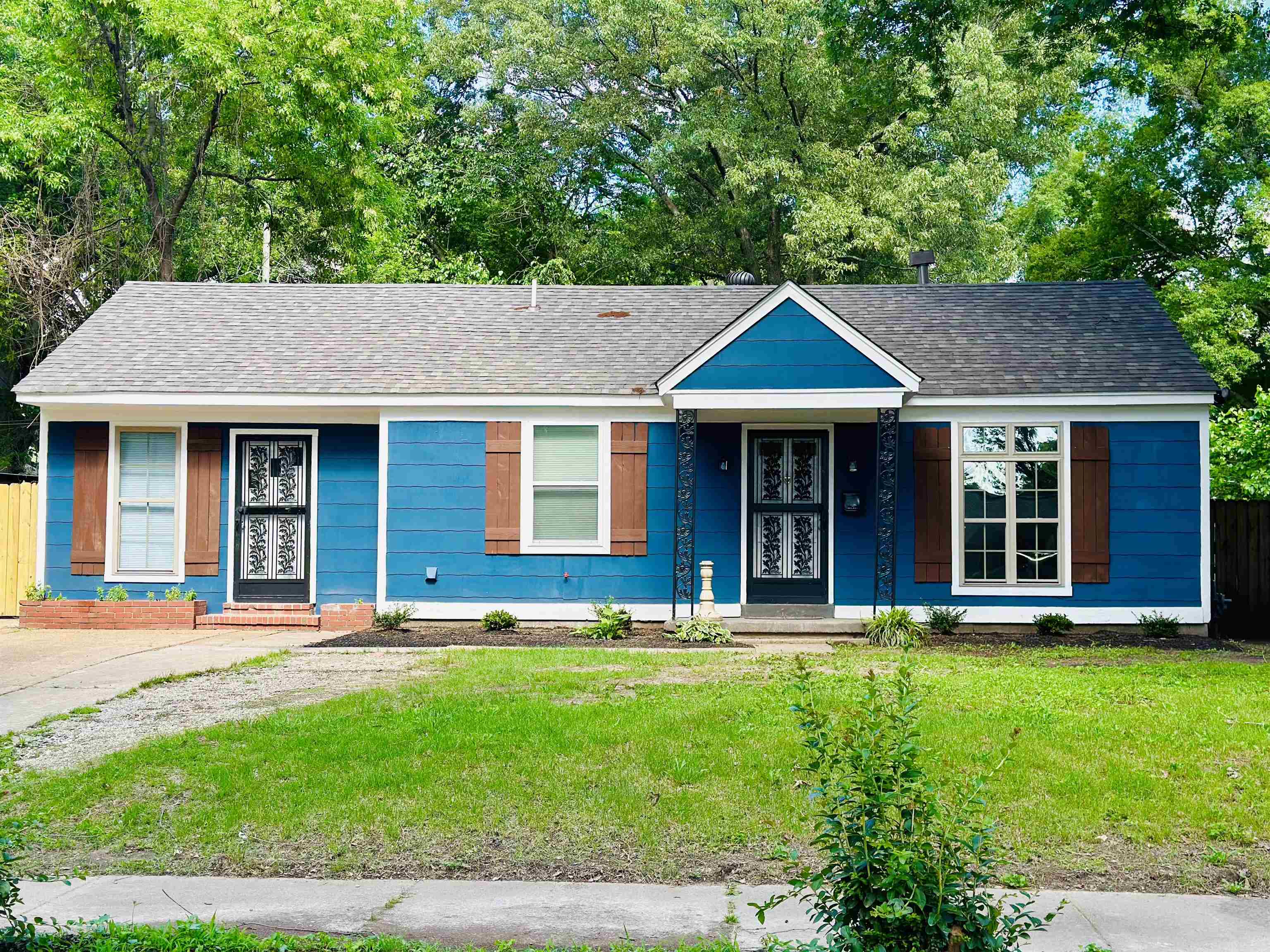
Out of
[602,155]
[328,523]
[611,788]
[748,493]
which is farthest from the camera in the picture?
[602,155]

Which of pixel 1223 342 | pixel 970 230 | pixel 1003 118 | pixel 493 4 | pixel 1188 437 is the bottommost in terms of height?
pixel 1188 437

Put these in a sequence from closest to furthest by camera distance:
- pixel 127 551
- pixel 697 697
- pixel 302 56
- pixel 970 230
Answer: pixel 697 697, pixel 127 551, pixel 302 56, pixel 970 230

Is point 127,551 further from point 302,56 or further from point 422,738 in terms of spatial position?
point 302,56

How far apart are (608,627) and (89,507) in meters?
6.78

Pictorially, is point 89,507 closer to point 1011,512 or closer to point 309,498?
point 309,498

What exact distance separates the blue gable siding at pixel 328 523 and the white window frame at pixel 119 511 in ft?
0.44

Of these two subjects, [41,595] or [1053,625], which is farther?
[41,595]

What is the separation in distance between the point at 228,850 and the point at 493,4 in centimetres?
2789

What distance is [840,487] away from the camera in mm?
13969

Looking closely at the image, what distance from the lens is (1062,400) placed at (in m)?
13.4

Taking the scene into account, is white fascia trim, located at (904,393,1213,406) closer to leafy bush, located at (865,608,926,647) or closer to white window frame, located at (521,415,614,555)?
leafy bush, located at (865,608,926,647)

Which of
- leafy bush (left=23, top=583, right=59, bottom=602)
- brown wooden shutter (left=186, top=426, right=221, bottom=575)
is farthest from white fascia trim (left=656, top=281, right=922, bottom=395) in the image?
leafy bush (left=23, top=583, right=59, bottom=602)

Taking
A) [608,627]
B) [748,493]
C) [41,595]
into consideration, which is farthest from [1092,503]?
[41,595]

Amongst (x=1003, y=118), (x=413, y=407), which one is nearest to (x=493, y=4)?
(x=1003, y=118)
